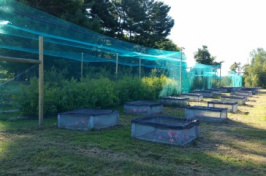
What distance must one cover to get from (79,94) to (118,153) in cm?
481

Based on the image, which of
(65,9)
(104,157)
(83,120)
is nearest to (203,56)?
(65,9)

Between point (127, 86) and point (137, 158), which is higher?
point (127, 86)

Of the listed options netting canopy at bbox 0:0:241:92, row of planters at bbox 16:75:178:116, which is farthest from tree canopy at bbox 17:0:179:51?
row of planters at bbox 16:75:178:116

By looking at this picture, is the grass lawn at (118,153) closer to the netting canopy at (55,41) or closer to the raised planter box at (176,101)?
the netting canopy at (55,41)

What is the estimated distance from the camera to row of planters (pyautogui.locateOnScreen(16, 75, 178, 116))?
8398 mm

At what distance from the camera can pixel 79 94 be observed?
31.4ft

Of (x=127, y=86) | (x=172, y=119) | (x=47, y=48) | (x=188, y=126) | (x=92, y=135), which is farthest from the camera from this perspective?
(x=127, y=86)

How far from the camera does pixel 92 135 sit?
21.3 feet

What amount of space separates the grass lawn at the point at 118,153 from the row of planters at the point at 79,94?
3.45 ft

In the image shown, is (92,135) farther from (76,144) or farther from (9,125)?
(9,125)

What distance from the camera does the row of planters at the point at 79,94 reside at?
8.40 meters

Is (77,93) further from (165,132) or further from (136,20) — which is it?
(136,20)

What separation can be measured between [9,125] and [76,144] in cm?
282

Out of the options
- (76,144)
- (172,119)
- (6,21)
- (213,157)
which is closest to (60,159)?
(76,144)
